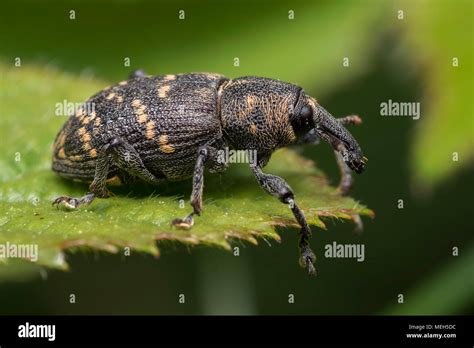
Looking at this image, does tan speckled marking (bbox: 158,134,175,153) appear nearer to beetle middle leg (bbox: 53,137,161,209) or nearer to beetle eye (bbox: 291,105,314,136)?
beetle middle leg (bbox: 53,137,161,209)

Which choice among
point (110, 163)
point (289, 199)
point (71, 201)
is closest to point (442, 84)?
point (289, 199)

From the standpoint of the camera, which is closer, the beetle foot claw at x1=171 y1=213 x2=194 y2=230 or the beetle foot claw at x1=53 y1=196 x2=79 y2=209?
the beetle foot claw at x1=171 y1=213 x2=194 y2=230

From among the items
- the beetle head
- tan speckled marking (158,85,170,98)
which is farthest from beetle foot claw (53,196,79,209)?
the beetle head

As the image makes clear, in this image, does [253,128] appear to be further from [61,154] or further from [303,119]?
[61,154]

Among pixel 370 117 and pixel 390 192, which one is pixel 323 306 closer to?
pixel 390 192
